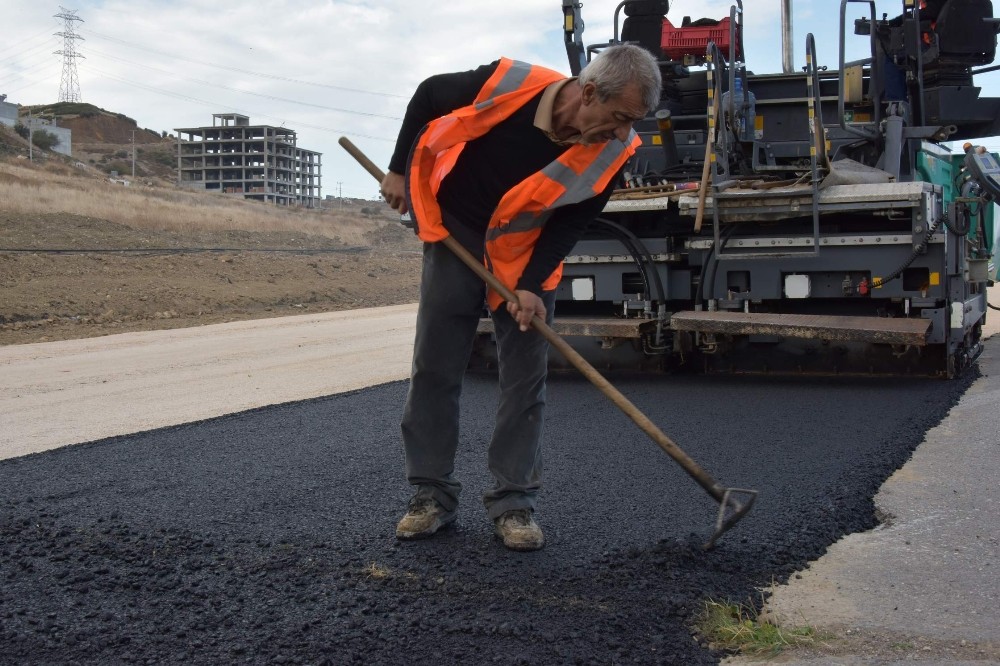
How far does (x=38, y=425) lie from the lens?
A: 5.84 metres

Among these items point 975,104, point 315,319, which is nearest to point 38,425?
point 975,104

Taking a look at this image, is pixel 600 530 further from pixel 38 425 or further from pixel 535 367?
pixel 38 425

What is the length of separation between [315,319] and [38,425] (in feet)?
27.4

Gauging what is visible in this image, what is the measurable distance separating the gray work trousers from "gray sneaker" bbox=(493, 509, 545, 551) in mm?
34

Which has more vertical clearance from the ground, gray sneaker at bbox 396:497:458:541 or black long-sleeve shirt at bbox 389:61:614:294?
black long-sleeve shirt at bbox 389:61:614:294

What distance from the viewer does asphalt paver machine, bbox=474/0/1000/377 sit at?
622 cm

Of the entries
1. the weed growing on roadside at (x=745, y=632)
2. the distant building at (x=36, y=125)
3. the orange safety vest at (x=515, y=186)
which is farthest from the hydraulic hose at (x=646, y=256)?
the distant building at (x=36, y=125)

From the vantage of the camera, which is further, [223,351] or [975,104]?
[223,351]

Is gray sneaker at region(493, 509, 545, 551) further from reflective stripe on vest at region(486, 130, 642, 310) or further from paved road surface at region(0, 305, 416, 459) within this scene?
paved road surface at region(0, 305, 416, 459)

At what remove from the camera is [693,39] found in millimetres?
7461

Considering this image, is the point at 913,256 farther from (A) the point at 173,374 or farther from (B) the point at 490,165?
(A) the point at 173,374

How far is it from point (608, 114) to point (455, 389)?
104 cm

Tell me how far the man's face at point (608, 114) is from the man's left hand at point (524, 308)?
1.70 ft

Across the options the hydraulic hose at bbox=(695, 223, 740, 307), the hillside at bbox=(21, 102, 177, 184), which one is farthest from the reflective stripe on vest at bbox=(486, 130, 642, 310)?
the hillside at bbox=(21, 102, 177, 184)
